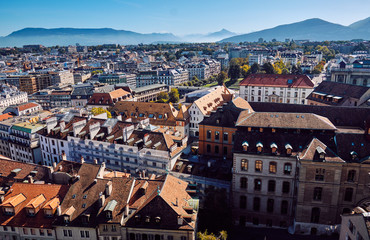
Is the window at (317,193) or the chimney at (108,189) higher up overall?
the chimney at (108,189)

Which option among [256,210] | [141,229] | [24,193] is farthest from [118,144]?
[256,210]

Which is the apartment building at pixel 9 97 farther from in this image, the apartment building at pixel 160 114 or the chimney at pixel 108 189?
the chimney at pixel 108 189

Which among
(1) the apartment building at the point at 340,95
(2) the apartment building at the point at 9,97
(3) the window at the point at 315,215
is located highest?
(1) the apartment building at the point at 340,95

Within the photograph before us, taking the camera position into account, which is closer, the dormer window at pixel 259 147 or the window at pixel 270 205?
the dormer window at pixel 259 147

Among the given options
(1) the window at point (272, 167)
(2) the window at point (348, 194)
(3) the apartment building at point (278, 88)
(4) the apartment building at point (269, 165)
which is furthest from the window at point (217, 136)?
(3) the apartment building at point (278, 88)

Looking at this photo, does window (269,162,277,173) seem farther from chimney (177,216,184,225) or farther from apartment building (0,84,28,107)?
apartment building (0,84,28,107)

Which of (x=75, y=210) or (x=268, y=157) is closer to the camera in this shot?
(x=75, y=210)

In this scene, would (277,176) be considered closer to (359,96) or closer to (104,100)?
(359,96)

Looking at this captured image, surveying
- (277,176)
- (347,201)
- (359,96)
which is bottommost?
(347,201)
